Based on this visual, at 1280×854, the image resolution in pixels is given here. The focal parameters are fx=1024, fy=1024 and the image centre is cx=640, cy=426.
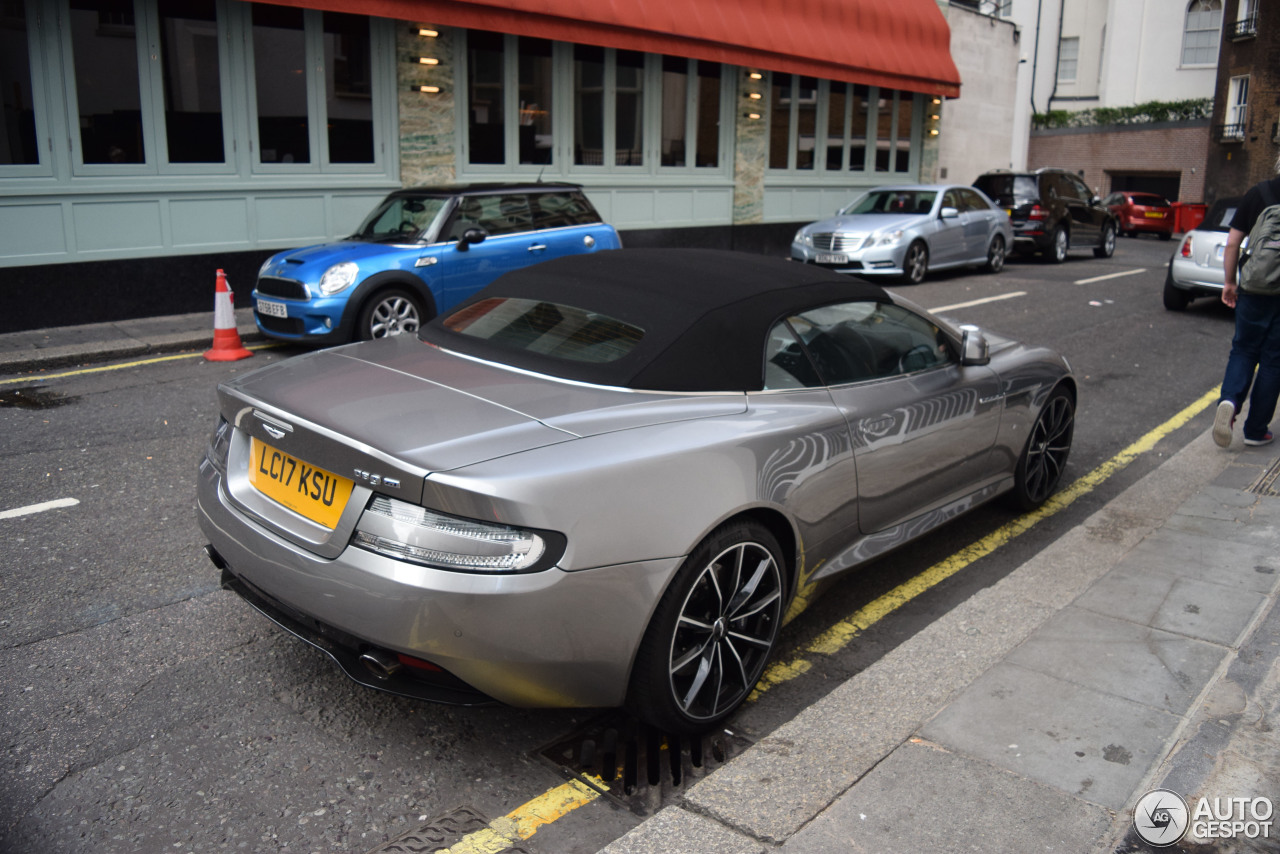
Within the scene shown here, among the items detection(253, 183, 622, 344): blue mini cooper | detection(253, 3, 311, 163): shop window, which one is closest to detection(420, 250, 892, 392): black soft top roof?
detection(253, 183, 622, 344): blue mini cooper

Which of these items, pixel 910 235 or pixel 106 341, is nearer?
pixel 106 341

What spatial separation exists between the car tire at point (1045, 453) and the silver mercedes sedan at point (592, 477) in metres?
0.97

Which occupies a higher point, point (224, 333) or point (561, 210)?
point (561, 210)

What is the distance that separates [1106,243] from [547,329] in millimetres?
19821

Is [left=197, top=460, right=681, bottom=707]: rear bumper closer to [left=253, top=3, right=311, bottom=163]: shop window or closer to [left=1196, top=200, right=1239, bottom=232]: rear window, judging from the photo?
[left=253, top=3, right=311, bottom=163]: shop window

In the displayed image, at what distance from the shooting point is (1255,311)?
639 cm

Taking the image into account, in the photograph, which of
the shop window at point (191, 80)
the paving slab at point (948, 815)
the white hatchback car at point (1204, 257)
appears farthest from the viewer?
the white hatchback car at point (1204, 257)

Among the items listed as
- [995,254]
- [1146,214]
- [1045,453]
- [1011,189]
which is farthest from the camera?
[1146,214]

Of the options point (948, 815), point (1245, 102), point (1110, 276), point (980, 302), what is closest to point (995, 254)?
point (1110, 276)

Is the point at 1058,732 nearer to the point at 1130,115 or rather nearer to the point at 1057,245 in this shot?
the point at 1057,245

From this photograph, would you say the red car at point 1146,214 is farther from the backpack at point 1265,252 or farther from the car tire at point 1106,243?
the backpack at point 1265,252

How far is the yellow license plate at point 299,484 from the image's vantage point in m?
3.02

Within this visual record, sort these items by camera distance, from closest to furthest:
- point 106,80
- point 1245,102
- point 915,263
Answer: point 106,80 < point 915,263 < point 1245,102

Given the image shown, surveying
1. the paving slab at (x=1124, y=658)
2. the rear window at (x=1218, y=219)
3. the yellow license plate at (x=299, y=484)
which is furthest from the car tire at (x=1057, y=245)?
the yellow license plate at (x=299, y=484)
